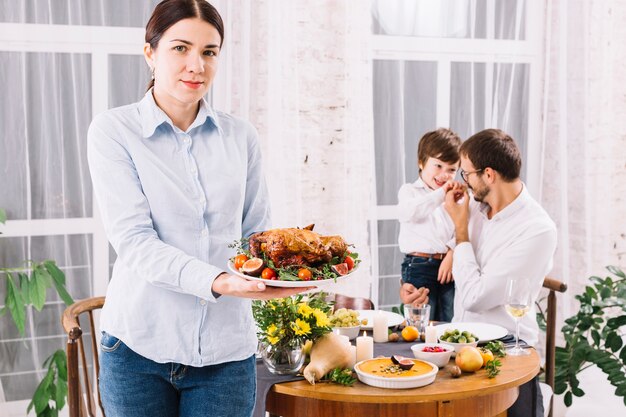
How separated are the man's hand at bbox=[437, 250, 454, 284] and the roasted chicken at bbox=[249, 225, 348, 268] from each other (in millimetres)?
1582

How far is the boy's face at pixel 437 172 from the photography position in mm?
3578

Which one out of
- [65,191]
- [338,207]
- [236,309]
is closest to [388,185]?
[338,207]

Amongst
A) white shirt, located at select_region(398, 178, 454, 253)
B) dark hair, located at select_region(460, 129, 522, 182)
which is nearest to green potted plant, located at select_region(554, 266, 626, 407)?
white shirt, located at select_region(398, 178, 454, 253)

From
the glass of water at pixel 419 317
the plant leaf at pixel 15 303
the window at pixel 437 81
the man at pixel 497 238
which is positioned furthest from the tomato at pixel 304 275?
the window at pixel 437 81

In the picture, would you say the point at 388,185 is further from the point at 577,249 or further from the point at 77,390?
the point at 77,390

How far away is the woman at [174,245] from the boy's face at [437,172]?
197 cm

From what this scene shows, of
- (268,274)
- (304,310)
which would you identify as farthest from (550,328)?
(268,274)

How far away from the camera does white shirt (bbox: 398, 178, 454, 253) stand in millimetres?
3502

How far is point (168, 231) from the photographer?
168 cm

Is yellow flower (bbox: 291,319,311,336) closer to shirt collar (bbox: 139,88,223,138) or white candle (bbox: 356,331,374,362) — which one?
white candle (bbox: 356,331,374,362)

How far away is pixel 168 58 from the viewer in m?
1.71

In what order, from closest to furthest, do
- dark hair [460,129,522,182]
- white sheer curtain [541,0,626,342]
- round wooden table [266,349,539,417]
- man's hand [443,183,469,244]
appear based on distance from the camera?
round wooden table [266,349,539,417]
dark hair [460,129,522,182]
man's hand [443,183,469,244]
white sheer curtain [541,0,626,342]

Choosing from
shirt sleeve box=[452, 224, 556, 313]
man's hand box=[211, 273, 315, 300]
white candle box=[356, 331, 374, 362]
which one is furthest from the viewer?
shirt sleeve box=[452, 224, 556, 313]

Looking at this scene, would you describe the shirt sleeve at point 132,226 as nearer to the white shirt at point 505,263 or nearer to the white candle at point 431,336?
the white candle at point 431,336
